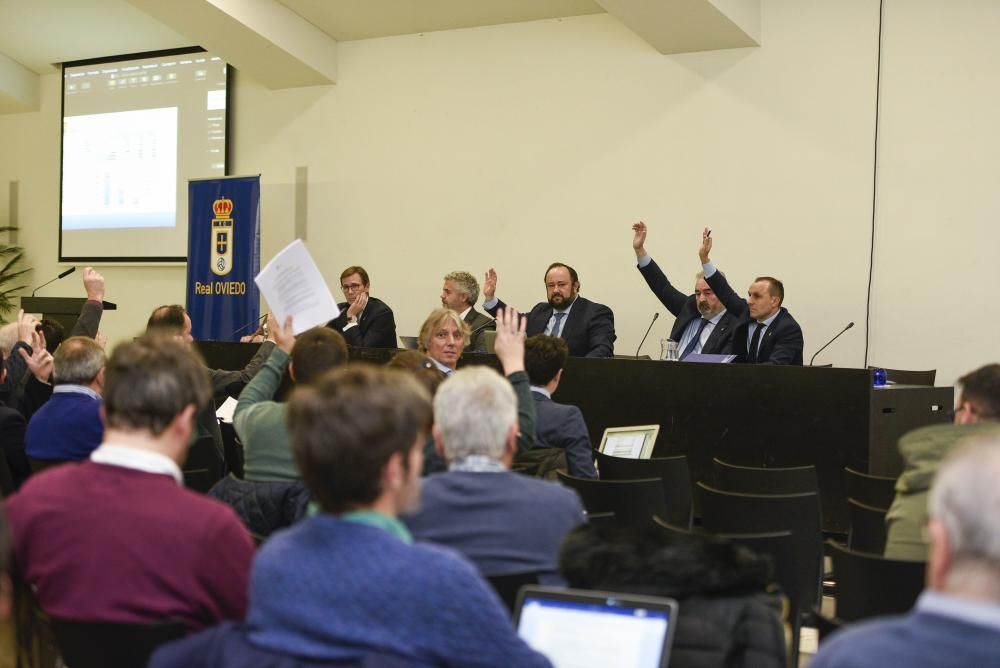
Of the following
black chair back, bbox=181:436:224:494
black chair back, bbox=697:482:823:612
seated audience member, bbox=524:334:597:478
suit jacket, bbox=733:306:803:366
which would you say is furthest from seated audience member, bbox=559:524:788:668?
suit jacket, bbox=733:306:803:366

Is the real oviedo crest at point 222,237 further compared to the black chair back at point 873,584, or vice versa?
the real oviedo crest at point 222,237

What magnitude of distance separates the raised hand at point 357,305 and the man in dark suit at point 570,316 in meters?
0.92

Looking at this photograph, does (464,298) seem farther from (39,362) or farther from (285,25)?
(39,362)

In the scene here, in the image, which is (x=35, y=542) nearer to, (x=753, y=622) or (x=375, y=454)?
(x=375, y=454)

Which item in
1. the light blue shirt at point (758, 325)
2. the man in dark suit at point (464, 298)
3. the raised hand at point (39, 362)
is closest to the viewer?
the raised hand at point (39, 362)

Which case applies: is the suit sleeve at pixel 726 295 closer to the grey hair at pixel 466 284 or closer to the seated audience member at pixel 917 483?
the grey hair at pixel 466 284

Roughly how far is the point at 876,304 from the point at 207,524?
6.48 meters

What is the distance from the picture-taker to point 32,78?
1156 centimetres

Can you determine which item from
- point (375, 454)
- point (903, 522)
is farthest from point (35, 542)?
point (903, 522)

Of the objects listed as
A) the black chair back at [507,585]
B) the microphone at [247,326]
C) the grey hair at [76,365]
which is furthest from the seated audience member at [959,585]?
the microphone at [247,326]

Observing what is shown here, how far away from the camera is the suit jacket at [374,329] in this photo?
788cm

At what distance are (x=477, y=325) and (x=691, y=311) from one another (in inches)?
58.2

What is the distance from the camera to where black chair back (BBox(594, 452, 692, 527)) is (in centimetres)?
412

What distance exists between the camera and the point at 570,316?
7484mm
